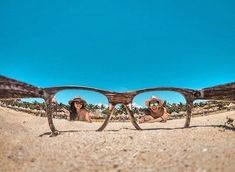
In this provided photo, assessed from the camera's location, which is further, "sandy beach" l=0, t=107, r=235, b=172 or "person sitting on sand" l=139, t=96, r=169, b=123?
"person sitting on sand" l=139, t=96, r=169, b=123

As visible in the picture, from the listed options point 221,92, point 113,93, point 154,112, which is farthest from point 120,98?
point 154,112

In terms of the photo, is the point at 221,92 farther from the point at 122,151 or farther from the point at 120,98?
the point at 122,151

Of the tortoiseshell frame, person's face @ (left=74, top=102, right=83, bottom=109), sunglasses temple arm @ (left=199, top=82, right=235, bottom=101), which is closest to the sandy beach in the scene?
the tortoiseshell frame

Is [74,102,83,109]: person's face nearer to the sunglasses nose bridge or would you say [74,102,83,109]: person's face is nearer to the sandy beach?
the sunglasses nose bridge

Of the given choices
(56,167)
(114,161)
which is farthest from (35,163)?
(114,161)

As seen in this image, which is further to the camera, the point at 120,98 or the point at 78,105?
the point at 78,105

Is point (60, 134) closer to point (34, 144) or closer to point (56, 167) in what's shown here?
point (34, 144)
